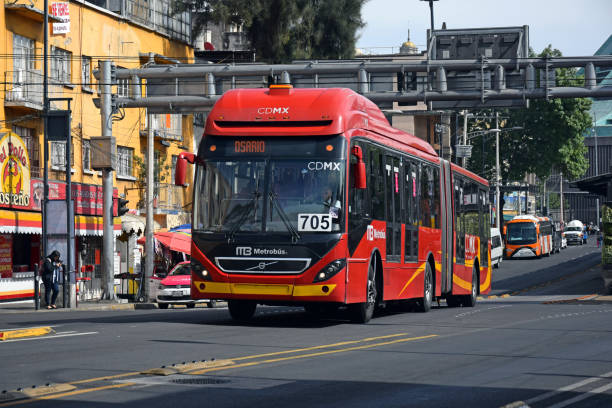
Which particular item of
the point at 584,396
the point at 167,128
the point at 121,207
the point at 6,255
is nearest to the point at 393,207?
the point at 584,396

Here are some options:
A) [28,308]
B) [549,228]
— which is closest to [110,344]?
[28,308]

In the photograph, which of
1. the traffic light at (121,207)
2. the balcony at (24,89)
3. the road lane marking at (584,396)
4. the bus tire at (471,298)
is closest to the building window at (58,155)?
the traffic light at (121,207)

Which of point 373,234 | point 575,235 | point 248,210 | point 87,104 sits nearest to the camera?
point 248,210

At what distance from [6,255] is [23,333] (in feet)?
68.5

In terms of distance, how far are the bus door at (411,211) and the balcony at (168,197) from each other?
28.8m

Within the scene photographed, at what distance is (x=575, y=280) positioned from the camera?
199 ft

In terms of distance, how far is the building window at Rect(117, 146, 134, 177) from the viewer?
48469 mm

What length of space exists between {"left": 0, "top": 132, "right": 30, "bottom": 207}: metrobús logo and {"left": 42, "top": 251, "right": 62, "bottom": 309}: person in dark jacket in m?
3.41

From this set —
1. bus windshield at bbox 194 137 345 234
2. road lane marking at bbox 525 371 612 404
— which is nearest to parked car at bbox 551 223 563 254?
bus windshield at bbox 194 137 345 234

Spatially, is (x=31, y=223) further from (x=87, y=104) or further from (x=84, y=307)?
(x=87, y=104)

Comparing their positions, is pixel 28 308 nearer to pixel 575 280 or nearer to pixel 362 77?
pixel 362 77

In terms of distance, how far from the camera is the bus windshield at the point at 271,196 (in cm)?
1859

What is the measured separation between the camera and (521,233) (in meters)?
87.7

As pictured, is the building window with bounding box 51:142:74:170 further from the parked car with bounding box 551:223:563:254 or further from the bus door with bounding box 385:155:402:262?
the parked car with bounding box 551:223:563:254
